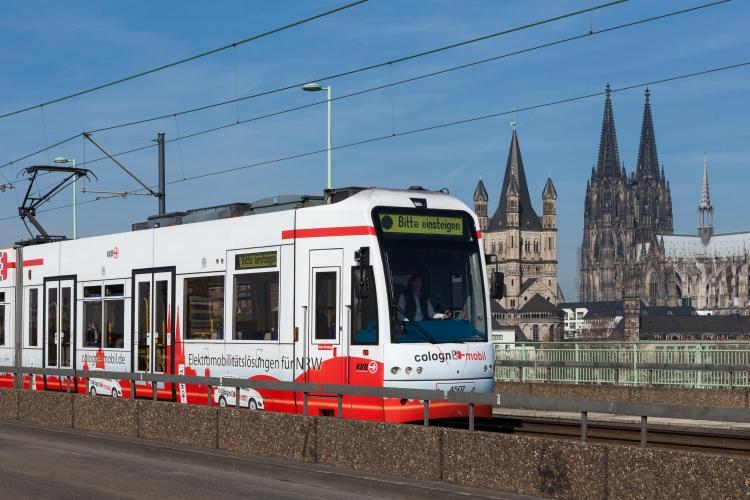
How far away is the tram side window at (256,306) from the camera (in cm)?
1714

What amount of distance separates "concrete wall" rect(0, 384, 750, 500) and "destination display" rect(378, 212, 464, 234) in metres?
3.43

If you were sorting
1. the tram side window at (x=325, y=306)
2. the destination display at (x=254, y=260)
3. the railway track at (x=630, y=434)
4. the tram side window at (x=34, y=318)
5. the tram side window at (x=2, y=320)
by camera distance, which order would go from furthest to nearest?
the tram side window at (x=2, y=320) → the tram side window at (x=34, y=318) → the destination display at (x=254, y=260) → the tram side window at (x=325, y=306) → the railway track at (x=630, y=434)

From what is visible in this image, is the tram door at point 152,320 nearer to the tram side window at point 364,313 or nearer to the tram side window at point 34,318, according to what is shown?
the tram side window at point 34,318

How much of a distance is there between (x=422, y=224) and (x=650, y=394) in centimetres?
965

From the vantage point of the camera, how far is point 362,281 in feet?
49.3

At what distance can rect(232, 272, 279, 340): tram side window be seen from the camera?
17141 mm

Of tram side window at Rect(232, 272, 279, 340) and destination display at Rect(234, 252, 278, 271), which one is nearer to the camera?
tram side window at Rect(232, 272, 279, 340)

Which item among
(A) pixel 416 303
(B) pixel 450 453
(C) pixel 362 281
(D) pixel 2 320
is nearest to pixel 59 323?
(D) pixel 2 320

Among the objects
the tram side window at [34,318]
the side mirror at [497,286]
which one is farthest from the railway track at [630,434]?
the tram side window at [34,318]

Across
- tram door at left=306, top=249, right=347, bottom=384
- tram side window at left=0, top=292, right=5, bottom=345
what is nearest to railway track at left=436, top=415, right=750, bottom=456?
tram door at left=306, top=249, right=347, bottom=384

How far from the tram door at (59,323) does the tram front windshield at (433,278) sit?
31.3 feet

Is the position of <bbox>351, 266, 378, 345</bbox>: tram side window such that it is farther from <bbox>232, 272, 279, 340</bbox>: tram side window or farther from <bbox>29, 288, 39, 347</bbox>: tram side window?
<bbox>29, 288, 39, 347</bbox>: tram side window

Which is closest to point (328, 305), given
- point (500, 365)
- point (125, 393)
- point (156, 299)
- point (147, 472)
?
point (147, 472)

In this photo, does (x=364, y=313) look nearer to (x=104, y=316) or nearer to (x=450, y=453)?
(x=450, y=453)
